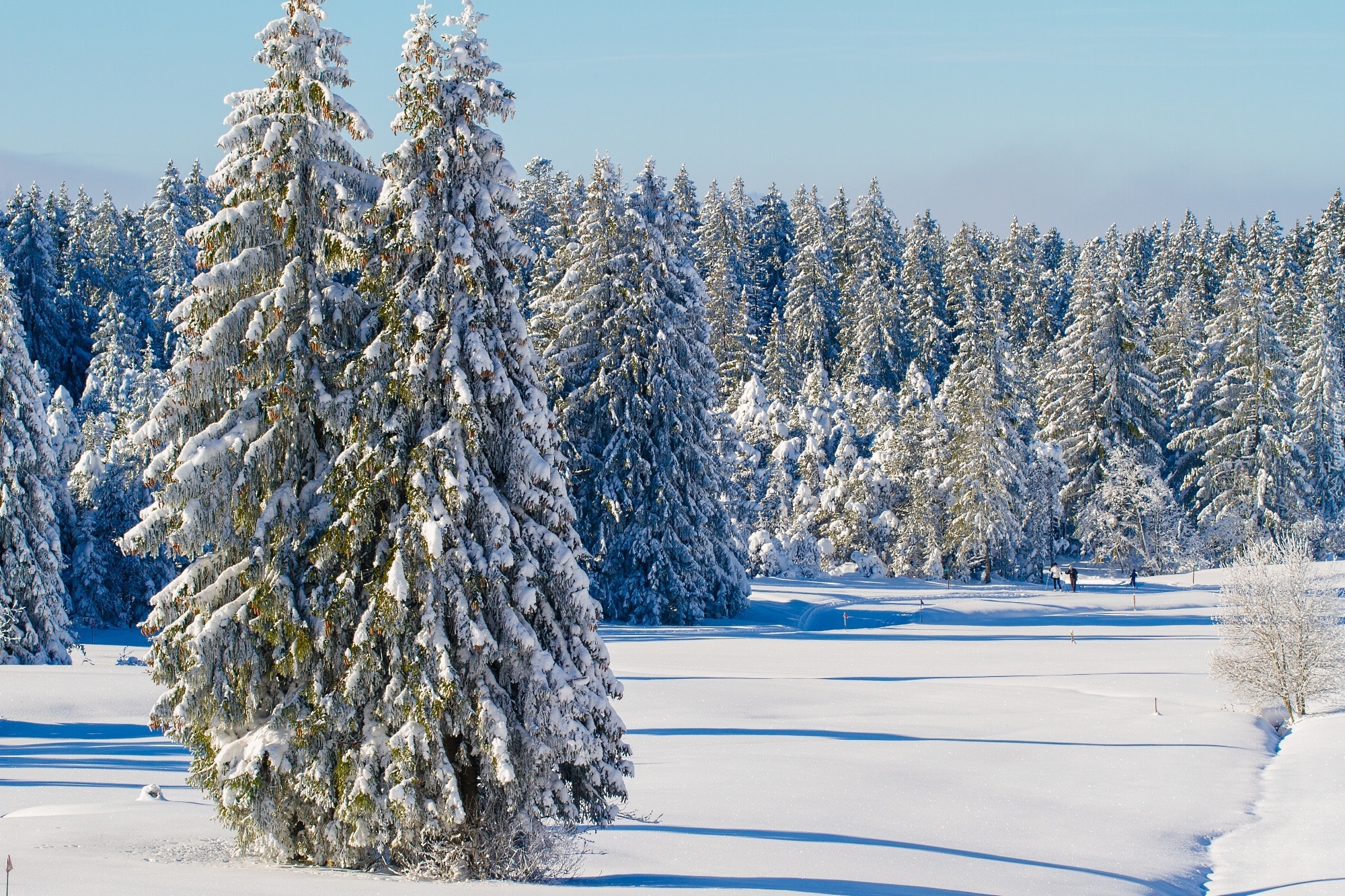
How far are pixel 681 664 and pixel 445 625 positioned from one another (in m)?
20.5

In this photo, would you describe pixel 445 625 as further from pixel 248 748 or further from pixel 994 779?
pixel 994 779

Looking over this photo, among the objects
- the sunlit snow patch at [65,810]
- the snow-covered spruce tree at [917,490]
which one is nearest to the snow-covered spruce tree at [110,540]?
the sunlit snow patch at [65,810]

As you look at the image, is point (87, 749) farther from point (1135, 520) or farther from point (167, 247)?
point (167, 247)

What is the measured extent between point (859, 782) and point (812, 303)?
83.9m

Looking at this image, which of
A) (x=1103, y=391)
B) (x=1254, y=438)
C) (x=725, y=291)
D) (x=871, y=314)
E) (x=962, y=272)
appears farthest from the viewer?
(x=962, y=272)

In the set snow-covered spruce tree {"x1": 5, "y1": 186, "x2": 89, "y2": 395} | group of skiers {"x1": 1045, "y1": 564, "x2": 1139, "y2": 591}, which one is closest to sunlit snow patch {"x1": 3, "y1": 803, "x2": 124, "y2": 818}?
group of skiers {"x1": 1045, "y1": 564, "x2": 1139, "y2": 591}

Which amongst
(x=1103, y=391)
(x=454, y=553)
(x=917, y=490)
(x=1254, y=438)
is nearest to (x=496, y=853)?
(x=454, y=553)

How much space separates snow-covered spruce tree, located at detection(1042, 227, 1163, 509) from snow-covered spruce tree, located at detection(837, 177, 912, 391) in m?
16.9

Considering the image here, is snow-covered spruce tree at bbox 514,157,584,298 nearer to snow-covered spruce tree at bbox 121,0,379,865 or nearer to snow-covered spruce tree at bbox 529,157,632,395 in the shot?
snow-covered spruce tree at bbox 529,157,632,395

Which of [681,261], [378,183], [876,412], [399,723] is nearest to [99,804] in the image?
[399,723]

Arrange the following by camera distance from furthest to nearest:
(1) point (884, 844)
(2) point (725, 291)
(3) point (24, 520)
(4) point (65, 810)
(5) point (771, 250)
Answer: (5) point (771, 250), (2) point (725, 291), (3) point (24, 520), (1) point (884, 844), (4) point (65, 810)

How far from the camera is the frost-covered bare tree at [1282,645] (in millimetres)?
30422

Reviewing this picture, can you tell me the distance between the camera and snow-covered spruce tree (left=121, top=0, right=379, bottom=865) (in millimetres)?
13164

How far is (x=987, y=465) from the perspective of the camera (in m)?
59.4
